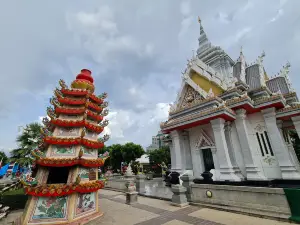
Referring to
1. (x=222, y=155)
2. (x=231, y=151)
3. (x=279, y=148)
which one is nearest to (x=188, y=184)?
(x=222, y=155)

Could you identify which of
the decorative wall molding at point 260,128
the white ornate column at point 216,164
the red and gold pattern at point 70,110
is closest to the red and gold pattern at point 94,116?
the red and gold pattern at point 70,110

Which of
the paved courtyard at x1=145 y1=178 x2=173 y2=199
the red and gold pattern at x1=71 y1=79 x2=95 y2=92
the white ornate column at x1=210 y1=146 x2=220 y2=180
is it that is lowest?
the paved courtyard at x1=145 y1=178 x2=173 y2=199

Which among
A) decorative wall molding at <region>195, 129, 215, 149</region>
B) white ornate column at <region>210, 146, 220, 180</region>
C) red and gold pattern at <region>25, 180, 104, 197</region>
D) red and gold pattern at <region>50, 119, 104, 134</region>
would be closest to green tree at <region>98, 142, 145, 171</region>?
decorative wall molding at <region>195, 129, 215, 149</region>

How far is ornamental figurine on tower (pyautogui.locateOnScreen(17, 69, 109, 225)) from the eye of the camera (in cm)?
586

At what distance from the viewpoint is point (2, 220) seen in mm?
7074

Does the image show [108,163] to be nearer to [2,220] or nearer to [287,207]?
[2,220]

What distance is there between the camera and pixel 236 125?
37.1 ft

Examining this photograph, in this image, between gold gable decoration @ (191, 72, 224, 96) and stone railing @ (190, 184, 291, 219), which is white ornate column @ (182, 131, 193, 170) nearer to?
gold gable decoration @ (191, 72, 224, 96)

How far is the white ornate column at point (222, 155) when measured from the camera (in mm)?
9820

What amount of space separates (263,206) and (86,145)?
26.7 ft

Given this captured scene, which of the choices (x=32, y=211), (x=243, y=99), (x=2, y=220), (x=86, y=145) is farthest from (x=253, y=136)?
(x=2, y=220)

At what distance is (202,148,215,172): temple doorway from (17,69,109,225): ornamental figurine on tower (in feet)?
28.7

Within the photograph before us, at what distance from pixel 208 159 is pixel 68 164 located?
35.0 feet

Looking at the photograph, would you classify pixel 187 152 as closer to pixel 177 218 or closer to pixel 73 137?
pixel 177 218
